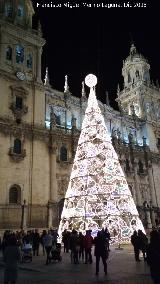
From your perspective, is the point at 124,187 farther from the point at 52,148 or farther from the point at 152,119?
the point at 152,119

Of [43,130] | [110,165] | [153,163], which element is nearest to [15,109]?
[43,130]

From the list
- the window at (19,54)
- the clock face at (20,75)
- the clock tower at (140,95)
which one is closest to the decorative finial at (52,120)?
the clock face at (20,75)

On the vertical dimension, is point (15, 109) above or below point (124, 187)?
above

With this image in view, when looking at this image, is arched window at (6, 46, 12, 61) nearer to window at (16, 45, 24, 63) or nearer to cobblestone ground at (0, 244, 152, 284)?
window at (16, 45, 24, 63)

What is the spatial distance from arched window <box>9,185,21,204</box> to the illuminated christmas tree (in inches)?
468

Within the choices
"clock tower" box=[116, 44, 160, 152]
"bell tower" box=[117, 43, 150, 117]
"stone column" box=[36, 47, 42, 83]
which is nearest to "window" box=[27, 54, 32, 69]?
"stone column" box=[36, 47, 42, 83]

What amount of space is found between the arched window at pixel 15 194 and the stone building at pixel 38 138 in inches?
4.1

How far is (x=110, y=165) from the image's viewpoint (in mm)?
21094

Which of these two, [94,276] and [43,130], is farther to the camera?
[43,130]

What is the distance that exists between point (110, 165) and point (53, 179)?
14.4 m

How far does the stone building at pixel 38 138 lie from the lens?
104ft

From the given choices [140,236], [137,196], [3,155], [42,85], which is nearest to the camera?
[140,236]

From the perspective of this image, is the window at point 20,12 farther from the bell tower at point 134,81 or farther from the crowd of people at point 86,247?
the crowd of people at point 86,247

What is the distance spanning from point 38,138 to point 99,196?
17.0 meters
